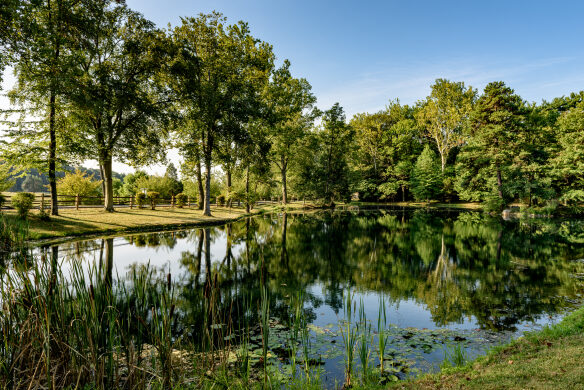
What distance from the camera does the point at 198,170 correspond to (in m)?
34.1

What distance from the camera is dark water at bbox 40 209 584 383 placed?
6.20 meters

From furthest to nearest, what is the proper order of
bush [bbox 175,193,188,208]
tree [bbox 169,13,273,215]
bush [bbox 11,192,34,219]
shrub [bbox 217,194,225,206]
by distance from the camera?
shrub [bbox 217,194,225,206] → bush [bbox 175,193,188,208] → tree [bbox 169,13,273,215] → bush [bbox 11,192,34,219]

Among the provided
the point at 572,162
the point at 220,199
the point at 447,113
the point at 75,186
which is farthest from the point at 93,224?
the point at 447,113

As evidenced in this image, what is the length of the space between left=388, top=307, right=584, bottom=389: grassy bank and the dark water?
2.33ft

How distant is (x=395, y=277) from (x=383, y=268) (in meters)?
1.20

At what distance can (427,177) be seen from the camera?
51.6 metres

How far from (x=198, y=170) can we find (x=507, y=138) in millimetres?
40163

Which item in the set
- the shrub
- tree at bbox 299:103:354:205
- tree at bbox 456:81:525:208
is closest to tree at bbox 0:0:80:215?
the shrub

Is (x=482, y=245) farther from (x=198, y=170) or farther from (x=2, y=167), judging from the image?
(x=2, y=167)

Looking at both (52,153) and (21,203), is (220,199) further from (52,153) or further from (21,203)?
(21,203)

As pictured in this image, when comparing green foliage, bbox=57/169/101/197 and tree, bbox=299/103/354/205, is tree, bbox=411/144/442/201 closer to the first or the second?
tree, bbox=299/103/354/205

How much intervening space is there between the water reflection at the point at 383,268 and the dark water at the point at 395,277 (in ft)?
0.14

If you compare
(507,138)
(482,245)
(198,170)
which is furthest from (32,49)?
(507,138)

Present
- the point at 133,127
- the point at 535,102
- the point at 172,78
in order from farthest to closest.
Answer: the point at 535,102 → the point at 172,78 → the point at 133,127
